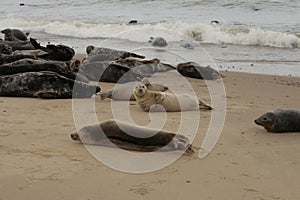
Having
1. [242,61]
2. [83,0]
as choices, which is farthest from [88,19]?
[242,61]

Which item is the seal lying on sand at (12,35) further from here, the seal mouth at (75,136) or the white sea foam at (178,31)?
the seal mouth at (75,136)

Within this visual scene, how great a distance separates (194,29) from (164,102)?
13237mm

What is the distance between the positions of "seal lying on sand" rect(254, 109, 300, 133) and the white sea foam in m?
10.5

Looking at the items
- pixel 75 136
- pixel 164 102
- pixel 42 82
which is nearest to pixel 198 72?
pixel 164 102

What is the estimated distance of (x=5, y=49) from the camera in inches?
434

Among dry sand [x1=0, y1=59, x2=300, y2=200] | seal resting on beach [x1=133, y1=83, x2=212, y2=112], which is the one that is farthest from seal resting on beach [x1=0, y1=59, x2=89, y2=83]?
dry sand [x1=0, y1=59, x2=300, y2=200]

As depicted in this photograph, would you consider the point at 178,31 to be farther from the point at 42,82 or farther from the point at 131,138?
the point at 131,138

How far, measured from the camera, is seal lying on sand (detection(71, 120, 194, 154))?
4680mm

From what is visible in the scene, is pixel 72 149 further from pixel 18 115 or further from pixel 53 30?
pixel 53 30

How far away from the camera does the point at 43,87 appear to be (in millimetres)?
7469

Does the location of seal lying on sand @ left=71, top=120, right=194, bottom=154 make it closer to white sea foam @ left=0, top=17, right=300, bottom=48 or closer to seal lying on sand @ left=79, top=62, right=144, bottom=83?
seal lying on sand @ left=79, top=62, right=144, bottom=83

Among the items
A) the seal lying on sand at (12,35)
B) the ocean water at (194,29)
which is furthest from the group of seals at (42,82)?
the seal lying on sand at (12,35)

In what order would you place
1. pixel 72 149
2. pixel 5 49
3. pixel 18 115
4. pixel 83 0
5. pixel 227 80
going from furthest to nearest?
pixel 83 0
pixel 5 49
pixel 227 80
pixel 18 115
pixel 72 149

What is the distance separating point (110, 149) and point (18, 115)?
1880 millimetres
